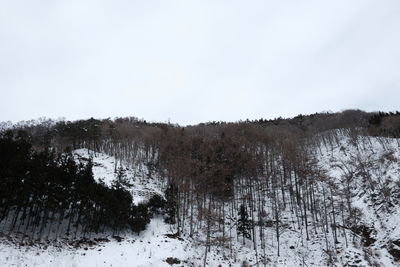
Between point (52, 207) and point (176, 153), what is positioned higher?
point (176, 153)

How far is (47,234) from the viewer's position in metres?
25.9

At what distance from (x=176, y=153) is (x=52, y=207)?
76.5 feet

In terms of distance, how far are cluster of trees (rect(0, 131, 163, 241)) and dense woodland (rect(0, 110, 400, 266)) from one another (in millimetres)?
102

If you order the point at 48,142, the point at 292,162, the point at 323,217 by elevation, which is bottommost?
the point at 323,217

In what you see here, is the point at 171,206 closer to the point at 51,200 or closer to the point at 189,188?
the point at 189,188

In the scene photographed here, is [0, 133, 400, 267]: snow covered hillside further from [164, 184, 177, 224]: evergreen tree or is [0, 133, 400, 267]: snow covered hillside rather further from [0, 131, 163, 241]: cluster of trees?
[0, 131, 163, 241]: cluster of trees

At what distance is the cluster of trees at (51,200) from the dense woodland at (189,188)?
102 mm

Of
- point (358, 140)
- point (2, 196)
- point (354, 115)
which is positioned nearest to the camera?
point (2, 196)

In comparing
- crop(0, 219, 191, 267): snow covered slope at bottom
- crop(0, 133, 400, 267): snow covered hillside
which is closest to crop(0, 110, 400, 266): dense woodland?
crop(0, 133, 400, 267): snow covered hillside

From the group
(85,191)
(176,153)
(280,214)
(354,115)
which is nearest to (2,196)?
(85,191)

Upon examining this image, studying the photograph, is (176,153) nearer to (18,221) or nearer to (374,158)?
(18,221)

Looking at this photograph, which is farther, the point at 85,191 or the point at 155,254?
the point at 85,191

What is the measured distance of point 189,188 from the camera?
37.9 meters

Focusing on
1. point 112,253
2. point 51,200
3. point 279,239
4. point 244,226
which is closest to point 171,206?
point 244,226
